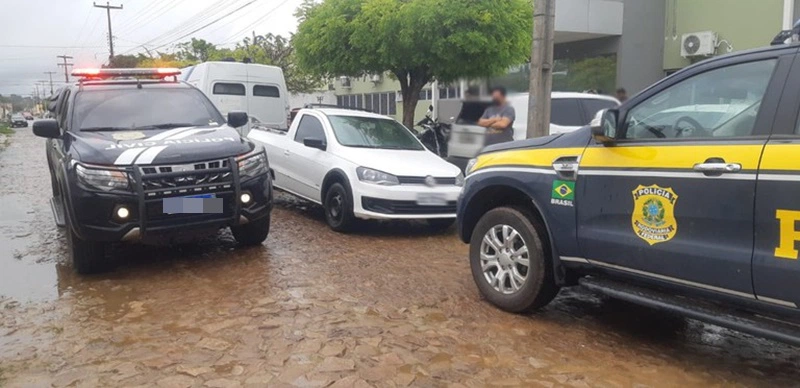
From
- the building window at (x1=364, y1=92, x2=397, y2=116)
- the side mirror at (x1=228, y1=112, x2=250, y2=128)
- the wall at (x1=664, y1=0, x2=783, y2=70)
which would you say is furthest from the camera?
the building window at (x1=364, y1=92, x2=397, y2=116)

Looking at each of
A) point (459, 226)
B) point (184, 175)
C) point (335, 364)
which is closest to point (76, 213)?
point (184, 175)

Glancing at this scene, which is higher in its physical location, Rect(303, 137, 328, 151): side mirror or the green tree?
the green tree

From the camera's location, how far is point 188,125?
6488mm

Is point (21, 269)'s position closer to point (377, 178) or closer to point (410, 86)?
point (377, 178)

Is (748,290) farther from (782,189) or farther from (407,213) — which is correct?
(407,213)

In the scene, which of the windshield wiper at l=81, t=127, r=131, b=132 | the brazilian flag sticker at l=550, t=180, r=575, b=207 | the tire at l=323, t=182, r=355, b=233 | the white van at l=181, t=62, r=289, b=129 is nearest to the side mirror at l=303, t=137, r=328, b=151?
A: the tire at l=323, t=182, r=355, b=233

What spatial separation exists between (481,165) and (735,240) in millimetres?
2064

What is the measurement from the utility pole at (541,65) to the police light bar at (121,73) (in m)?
4.27

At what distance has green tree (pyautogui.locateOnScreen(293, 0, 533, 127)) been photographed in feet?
36.8

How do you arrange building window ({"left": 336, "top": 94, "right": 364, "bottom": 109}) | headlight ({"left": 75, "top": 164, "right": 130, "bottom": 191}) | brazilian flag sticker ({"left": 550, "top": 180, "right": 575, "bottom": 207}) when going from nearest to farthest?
brazilian flag sticker ({"left": 550, "top": 180, "right": 575, "bottom": 207}) → headlight ({"left": 75, "top": 164, "right": 130, "bottom": 191}) → building window ({"left": 336, "top": 94, "right": 364, "bottom": 109})

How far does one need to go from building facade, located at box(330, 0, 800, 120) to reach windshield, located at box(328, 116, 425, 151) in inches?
221

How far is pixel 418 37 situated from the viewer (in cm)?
1156

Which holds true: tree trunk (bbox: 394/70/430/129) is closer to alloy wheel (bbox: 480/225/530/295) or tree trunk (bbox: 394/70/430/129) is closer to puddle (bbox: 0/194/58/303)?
puddle (bbox: 0/194/58/303)

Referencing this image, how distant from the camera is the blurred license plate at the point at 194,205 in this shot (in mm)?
5449
